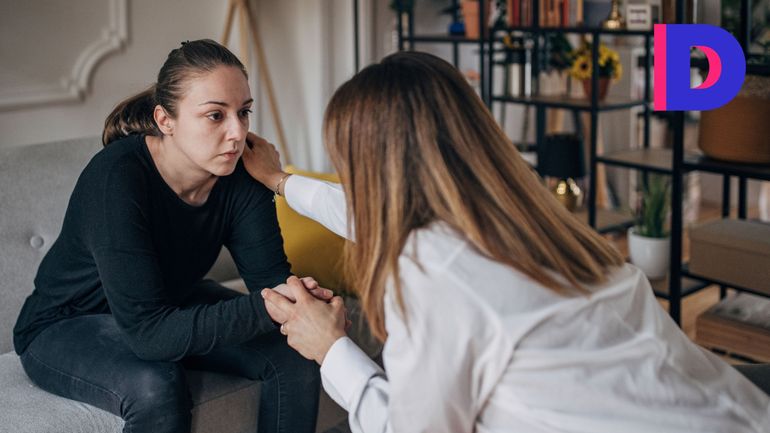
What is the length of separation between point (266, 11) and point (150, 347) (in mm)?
2481

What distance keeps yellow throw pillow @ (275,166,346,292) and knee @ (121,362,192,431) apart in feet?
2.70

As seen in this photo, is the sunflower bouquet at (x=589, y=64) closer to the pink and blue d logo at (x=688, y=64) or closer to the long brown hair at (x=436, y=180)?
the pink and blue d logo at (x=688, y=64)

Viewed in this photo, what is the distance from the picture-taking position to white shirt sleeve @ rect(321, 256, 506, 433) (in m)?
1.19

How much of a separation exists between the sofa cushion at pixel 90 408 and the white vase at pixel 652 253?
5.99 feet

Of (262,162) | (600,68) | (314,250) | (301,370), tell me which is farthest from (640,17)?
(301,370)

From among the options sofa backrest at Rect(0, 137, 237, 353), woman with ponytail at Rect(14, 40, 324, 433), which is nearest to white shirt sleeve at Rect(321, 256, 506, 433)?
woman with ponytail at Rect(14, 40, 324, 433)

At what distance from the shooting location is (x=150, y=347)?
71.7 inches

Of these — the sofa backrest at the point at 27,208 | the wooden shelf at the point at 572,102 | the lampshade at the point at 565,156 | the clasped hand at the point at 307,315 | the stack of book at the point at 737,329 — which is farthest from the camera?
the lampshade at the point at 565,156

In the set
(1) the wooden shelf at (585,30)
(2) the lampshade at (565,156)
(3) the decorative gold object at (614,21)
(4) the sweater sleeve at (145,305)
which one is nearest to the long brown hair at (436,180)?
(4) the sweater sleeve at (145,305)

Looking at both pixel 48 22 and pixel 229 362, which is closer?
pixel 229 362

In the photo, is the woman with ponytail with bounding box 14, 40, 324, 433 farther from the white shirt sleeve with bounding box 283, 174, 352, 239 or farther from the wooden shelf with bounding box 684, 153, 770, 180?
the wooden shelf with bounding box 684, 153, 770, 180

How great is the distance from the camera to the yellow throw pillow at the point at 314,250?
2646mm

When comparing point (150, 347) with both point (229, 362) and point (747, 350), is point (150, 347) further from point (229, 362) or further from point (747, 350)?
point (747, 350)

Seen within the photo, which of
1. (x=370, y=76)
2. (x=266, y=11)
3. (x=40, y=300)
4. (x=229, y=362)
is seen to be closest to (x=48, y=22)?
(x=266, y=11)
